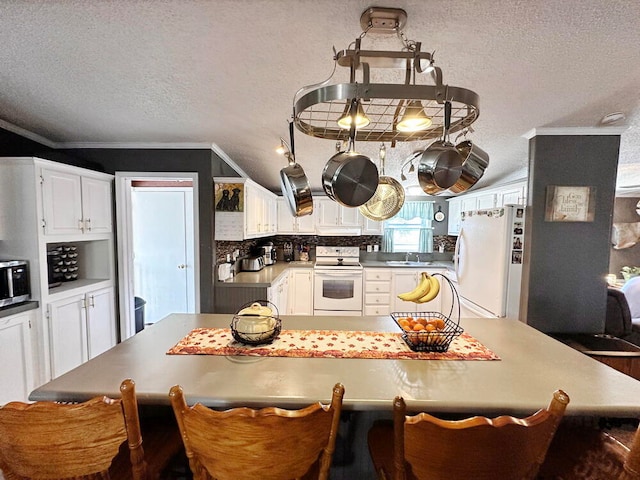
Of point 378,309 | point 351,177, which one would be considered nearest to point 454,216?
point 378,309

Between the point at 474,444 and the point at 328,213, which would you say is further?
the point at 328,213

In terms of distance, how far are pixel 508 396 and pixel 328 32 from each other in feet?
5.44

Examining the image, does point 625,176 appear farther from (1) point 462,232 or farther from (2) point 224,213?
(2) point 224,213

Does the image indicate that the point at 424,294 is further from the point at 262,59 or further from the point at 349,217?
the point at 349,217

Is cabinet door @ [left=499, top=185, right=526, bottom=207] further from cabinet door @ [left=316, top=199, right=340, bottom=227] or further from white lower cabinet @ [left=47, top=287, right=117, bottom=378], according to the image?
white lower cabinet @ [left=47, top=287, right=117, bottom=378]

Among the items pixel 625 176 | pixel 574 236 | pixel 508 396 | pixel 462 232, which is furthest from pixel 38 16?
pixel 625 176

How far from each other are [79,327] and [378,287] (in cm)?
351

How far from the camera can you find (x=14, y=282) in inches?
81.8

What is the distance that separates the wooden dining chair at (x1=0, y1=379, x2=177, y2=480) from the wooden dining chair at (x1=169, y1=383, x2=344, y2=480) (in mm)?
175

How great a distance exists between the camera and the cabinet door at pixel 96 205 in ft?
8.66

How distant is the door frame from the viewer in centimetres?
292

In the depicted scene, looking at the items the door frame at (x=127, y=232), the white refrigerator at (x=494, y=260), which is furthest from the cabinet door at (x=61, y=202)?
the white refrigerator at (x=494, y=260)

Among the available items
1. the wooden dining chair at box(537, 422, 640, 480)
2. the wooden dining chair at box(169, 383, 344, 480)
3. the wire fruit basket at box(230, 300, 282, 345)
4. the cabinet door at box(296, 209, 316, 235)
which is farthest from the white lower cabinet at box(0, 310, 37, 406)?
the cabinet door at box(296, 209, 316, 235)

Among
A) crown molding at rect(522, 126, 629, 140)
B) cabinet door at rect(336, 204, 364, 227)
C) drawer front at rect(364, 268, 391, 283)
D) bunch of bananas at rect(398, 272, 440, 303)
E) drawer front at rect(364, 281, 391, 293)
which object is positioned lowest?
drawer front at rect(364, 281, 391, 293)
